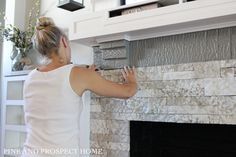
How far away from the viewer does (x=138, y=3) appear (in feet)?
5.15

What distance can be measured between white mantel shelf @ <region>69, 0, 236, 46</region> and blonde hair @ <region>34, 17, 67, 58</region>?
320 mm

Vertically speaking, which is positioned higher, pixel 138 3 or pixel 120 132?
pixel 138 3

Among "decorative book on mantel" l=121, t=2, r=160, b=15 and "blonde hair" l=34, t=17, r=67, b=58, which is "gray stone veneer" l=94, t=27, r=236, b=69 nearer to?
"decorative book on mantel" l=121, t=2, r=160, b=15

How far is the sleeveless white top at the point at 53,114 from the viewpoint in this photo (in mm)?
1330

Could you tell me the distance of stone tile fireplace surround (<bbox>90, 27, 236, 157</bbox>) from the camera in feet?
4.77

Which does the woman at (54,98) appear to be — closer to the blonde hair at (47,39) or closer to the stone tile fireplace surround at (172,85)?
the blonde hair at (47,39)

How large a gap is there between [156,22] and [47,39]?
22.2 inches

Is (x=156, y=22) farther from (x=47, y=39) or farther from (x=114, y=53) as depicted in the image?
(x=47, y=39)

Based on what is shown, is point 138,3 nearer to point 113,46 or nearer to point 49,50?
point 113,46

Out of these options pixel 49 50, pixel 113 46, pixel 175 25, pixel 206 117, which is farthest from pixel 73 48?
pixel 206 117

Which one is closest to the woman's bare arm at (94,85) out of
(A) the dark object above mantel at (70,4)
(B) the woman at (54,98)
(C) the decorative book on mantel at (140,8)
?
(B) the woman at (54,98)

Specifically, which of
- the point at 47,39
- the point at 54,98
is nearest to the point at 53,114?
the point at 54,98

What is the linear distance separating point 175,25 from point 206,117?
1.66 feet

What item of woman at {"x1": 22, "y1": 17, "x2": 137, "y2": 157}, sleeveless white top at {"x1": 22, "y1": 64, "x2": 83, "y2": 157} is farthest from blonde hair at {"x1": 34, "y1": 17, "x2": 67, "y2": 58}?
sleeveless white top at {"x1": 22, "y1": 64, "x2": 83, "y2": 157}
